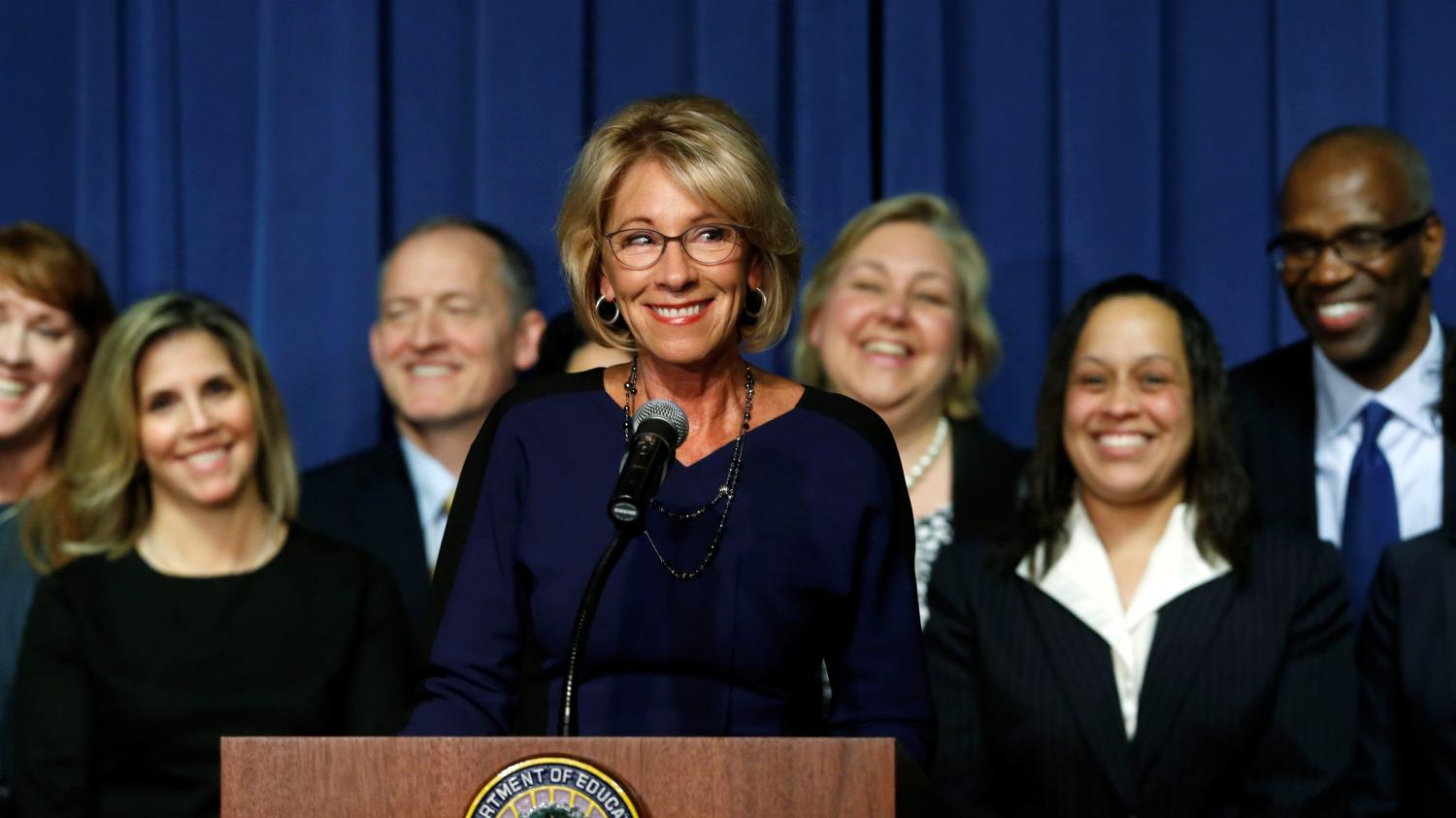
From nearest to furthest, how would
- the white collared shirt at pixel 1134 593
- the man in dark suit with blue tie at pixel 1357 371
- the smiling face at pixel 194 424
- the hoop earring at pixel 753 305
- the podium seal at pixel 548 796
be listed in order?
the podium seal at pixel 548 796, the hoop earring at pixel 753 305, the white collared shirt at pixel 1134 593, the smiling face at pixel 194 424, the man in dark suit with blue tie at pixel 1357 371

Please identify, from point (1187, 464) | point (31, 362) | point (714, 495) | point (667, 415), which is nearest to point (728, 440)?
point (714, 495)

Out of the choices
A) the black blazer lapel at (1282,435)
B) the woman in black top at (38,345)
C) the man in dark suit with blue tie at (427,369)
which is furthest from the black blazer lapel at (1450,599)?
the woman in black top at (38,345)

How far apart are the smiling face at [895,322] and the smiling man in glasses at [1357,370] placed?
0.60m

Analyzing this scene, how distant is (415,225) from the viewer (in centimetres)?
371

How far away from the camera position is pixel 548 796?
1309 mm

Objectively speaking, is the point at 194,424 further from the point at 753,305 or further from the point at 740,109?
the point at 753,305

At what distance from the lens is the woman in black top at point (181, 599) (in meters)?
2.95

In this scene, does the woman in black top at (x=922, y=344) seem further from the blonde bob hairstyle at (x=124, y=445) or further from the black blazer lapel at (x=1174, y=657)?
the blonde bob hairstyle at (x=124, y=445)

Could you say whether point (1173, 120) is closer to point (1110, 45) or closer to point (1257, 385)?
point (1110, 45)

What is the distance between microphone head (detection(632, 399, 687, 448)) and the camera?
150cm

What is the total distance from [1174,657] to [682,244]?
4.68 ft

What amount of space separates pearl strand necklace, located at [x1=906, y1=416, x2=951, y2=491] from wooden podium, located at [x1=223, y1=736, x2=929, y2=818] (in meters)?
2.14

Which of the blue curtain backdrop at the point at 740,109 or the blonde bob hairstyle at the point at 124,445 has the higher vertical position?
the blue curtain backdrop at the point at 740,109

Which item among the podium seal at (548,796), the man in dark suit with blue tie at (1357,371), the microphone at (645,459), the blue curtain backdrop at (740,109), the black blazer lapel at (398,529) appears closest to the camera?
the podium seal at (548,796)
